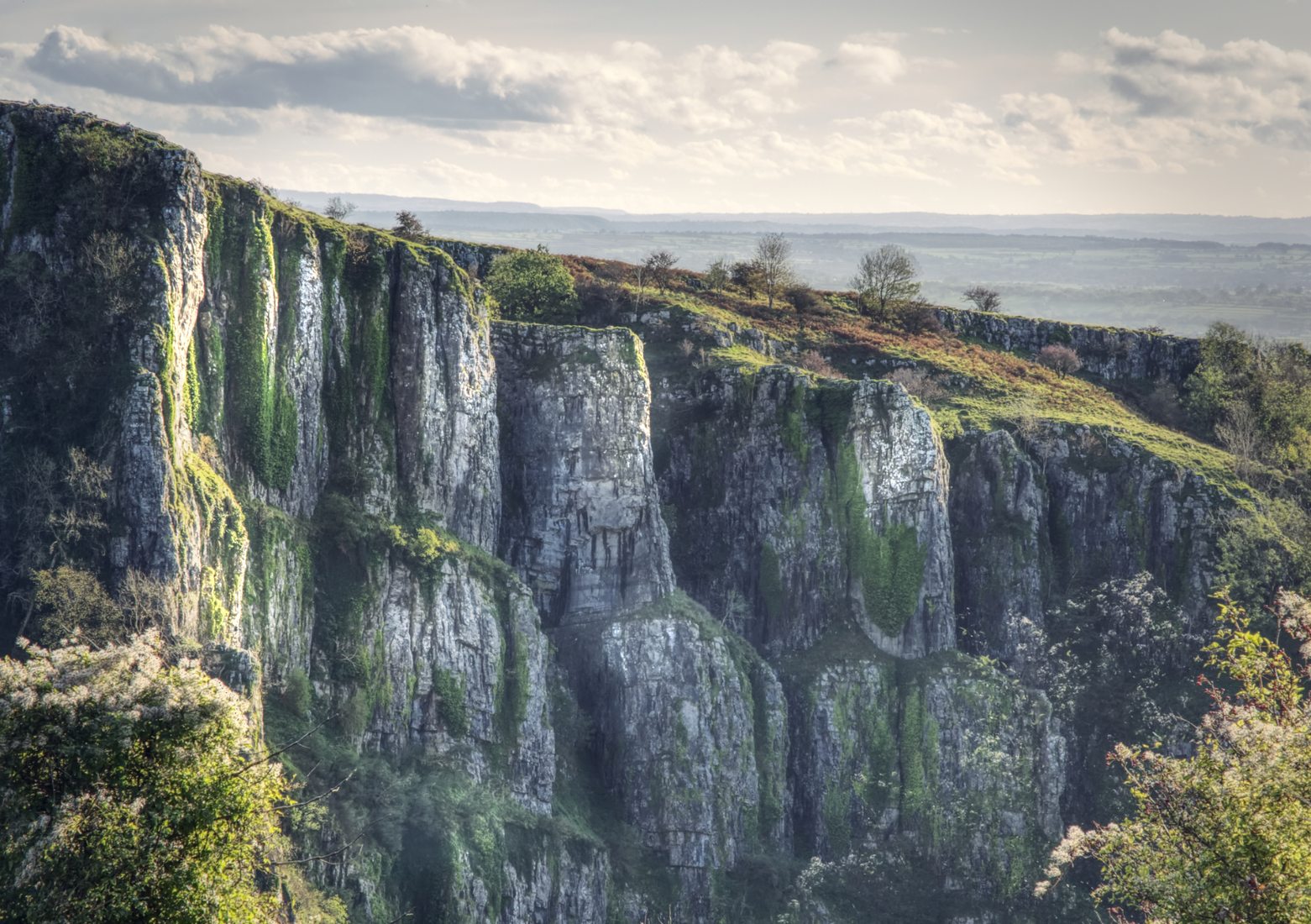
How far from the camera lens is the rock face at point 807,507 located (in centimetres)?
7588

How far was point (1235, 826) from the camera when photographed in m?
27.5

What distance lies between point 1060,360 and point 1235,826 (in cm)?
8025

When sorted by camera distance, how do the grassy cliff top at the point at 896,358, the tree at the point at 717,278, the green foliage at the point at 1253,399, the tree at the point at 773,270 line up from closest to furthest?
the grassy cliff top at the point at 896,358 < the green foliage at the point at 1253,399 < the tree at the point at 717,278 < the tree at the point at 773,270

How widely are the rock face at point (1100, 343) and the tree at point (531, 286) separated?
129 feet

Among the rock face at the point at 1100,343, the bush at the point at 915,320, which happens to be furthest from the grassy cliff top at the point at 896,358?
the rock face at the point at 1100,343

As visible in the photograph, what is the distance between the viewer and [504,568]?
6662cm

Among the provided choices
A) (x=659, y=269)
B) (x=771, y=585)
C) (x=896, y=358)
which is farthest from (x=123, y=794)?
(x=659, y=269)

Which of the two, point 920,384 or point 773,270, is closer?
point 920,384

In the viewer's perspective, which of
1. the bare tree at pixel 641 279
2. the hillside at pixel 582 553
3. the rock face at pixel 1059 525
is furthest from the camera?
the bare tree at pixel 641 279

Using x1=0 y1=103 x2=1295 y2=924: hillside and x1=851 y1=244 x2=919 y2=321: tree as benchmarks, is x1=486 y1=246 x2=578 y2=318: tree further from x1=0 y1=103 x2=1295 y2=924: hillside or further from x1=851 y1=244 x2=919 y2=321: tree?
x1=851 y1=244 x2=919 y2=321: tree

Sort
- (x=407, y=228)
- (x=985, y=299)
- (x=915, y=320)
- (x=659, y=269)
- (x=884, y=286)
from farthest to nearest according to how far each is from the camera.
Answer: (x=985, y=299)
(x=884, y=286)
(x=915, y=320)
(x=659, y=269)
(x=407, y=228)

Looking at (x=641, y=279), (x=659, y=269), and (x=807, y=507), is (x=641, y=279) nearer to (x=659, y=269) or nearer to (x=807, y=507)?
(x=659, y=269)

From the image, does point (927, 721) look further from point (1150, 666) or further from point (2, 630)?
point (2, 630)

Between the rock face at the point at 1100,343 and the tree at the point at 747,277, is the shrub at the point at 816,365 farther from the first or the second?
the rock face at the point at 1100,343
